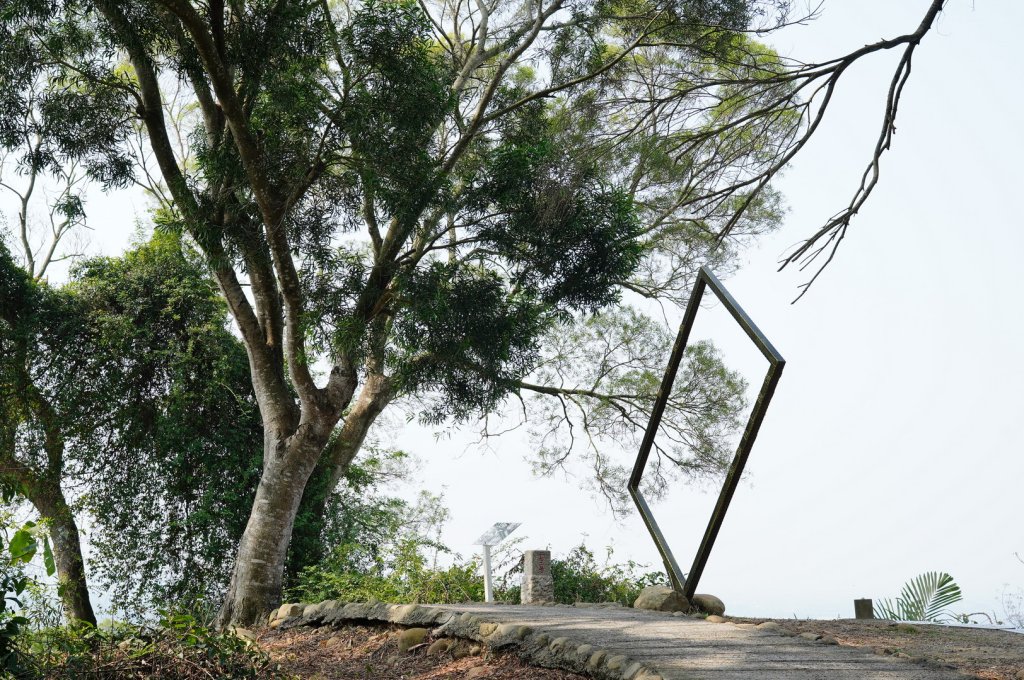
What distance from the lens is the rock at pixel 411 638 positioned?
208 inches

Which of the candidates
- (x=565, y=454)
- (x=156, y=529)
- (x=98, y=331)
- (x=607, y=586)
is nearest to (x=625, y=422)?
(x=565, y=454)

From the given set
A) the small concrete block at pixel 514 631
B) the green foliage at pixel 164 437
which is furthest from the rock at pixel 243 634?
the green foliage at pixel 164 437

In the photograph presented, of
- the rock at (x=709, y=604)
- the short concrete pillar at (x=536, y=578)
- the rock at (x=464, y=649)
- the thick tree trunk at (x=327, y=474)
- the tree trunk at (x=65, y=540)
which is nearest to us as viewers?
the rock at (x=464, y=649)

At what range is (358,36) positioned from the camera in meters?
7.39

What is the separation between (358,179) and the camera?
8.62m

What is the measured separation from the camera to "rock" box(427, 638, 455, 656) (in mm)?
5070

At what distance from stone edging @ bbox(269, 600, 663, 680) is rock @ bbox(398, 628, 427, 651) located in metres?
0.07

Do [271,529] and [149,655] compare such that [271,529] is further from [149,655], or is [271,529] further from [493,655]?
[493,655]

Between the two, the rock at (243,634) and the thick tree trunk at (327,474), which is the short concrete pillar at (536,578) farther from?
the thick tree trunk at (327,474)

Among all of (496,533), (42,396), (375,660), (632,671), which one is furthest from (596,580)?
(42,396)

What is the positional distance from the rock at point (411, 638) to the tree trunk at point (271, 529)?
322 cm

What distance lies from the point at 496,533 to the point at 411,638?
277cm

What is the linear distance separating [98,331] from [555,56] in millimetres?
6082

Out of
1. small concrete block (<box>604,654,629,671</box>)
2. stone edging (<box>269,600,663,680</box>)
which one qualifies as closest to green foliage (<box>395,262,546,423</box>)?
stone edging (<box>269,600,663,680</box>)
